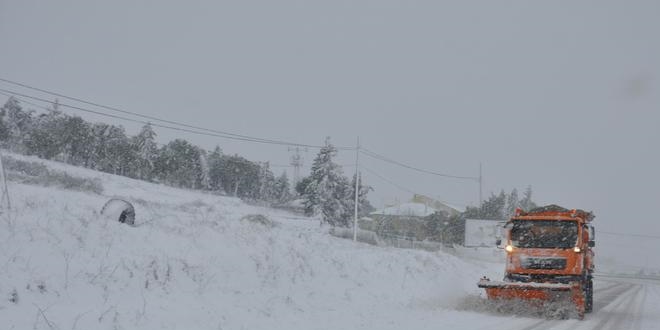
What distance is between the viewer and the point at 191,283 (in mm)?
11734

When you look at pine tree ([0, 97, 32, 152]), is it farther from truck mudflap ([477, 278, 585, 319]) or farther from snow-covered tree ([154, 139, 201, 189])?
truck mudflap ([477, 278, 585, 319])

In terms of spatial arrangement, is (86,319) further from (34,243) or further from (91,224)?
(91,224)

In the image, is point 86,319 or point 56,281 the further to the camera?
point 56,281

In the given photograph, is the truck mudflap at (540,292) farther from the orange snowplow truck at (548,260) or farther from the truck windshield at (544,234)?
the truck windshield at (544,234)

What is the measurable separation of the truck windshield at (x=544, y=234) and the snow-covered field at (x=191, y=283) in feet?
7.19

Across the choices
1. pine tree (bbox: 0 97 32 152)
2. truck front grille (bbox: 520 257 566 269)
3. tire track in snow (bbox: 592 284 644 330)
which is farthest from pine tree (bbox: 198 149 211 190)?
truck front grille (bbox: 520 257 566 269)

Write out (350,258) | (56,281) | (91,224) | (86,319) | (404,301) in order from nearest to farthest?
(86,319) → (56,281) → (91,224) → (404,301) → (350,258)

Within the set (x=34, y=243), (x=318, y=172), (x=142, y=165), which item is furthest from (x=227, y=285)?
(x=142, y=165)

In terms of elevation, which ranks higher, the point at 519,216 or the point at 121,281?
the point at 519,216

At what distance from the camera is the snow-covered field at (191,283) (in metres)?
8.86

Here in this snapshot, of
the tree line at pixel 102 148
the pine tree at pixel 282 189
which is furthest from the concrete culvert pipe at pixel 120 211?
the pine tree at pixel 282 189

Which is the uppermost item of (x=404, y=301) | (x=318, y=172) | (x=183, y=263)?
(x=318, y=172)

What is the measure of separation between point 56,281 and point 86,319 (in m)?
1.21

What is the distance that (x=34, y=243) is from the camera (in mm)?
9992
